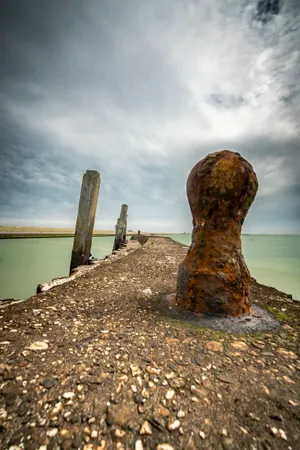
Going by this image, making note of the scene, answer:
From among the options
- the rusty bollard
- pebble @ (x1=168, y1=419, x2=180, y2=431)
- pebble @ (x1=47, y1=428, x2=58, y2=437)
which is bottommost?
pebble @ (x1=47, y1=428, x2=58, y2=437)

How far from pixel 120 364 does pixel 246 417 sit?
909 millimetres

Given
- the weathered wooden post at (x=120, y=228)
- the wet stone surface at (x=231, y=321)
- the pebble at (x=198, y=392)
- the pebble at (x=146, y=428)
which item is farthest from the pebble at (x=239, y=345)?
the weathered wooden post at (x=120, y=228)

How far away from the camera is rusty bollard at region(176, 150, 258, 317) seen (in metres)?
2.61

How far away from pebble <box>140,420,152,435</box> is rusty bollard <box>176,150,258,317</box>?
159 centimetres

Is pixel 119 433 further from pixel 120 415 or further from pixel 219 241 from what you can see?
pixel 219 241

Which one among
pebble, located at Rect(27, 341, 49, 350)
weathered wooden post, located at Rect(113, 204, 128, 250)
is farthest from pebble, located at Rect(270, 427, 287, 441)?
weathered wooden post, located at Rect(113, 204, 128, 250)

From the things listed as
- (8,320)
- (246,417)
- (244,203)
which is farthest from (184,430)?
(244,203)

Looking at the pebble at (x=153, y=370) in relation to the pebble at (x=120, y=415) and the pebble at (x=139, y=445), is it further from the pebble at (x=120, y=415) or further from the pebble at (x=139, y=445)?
the pebble at (x=139, y=445)

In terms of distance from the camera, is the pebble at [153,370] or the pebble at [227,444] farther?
the pebble at [153,370]

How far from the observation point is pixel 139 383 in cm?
148

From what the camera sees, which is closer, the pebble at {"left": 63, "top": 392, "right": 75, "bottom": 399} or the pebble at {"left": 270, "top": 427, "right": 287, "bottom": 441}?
the pebble at {"left": 270, "top": 427, "right": 287, "bottom": 441}

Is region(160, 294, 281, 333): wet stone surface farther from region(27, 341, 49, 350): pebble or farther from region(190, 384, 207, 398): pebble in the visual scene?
region(27, 341, 49, 350): pebble

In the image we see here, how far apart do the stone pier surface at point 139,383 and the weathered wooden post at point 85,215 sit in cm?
366

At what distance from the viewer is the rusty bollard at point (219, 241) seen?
8.55ft
